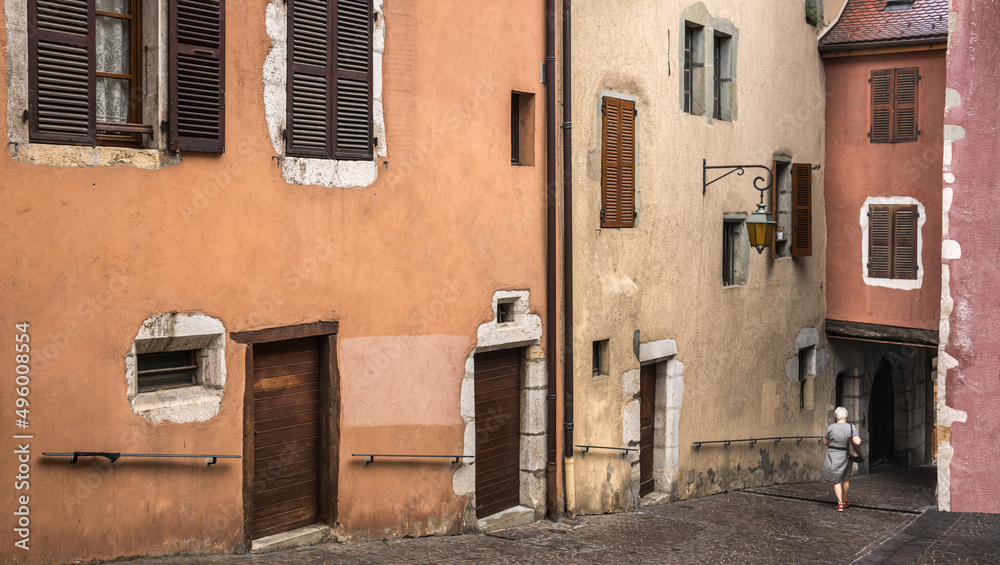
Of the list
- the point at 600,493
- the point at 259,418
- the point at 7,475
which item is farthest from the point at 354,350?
the point at 600,493

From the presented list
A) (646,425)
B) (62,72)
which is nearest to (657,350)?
(646,425)

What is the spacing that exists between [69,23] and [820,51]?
509 inches

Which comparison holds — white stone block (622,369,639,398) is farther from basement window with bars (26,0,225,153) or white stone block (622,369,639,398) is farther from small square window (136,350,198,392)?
basement window with bars (26,0,225,153)

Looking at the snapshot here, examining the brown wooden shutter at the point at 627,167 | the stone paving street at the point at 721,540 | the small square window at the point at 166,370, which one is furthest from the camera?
the brown wooden shutter at the point at 627,167

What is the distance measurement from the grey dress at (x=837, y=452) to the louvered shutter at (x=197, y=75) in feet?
27.9

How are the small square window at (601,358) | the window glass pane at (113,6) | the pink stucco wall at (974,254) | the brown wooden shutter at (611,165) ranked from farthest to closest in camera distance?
1. the small square window at (601,358)
2. the brown wooden shutter at (611,165)
3. the pink stucco wall at (974,254)
4. the window glass pane at (113,6)

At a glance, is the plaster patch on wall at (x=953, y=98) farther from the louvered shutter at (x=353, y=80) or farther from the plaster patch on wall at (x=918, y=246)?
the louvered shutter at (x=353, y=80)

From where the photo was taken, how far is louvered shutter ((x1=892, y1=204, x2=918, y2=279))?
52.5 feet

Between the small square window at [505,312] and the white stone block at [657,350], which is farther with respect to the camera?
the white stone block at [657,350]

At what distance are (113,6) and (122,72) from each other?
0.46 m

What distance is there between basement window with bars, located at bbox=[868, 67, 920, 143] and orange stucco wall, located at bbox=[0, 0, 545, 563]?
25.6 feet

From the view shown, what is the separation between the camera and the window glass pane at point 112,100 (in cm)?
725

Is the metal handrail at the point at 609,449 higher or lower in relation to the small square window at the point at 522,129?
lower

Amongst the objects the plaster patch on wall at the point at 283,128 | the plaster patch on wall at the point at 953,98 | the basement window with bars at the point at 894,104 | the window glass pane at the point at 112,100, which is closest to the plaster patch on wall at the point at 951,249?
the plaster patch on wall at the point at 953,98
